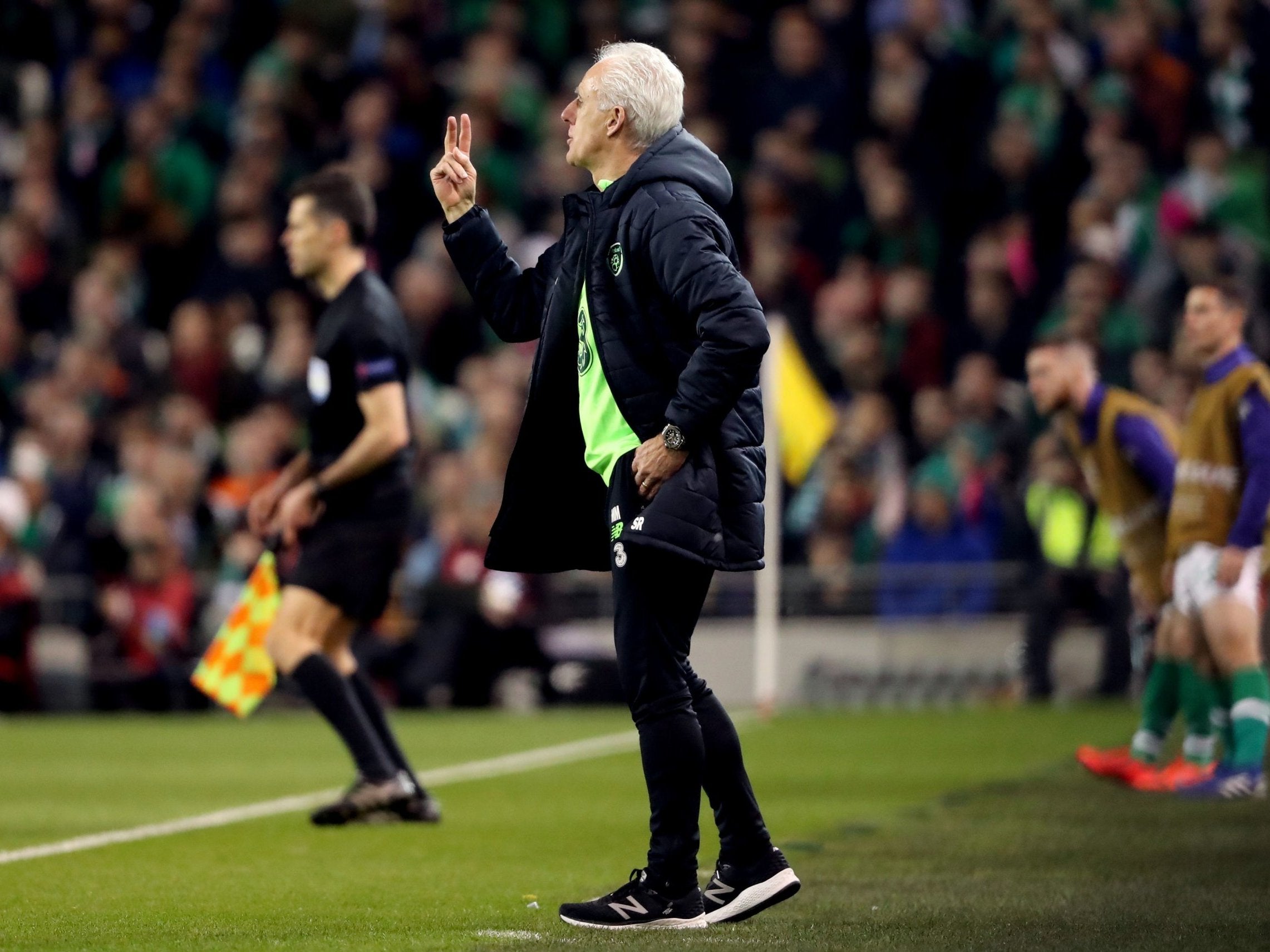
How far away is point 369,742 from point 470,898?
6.92 feet

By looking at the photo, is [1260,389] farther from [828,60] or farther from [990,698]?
[828,60]

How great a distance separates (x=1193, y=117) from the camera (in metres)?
16.5

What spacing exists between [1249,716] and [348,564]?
3676mm

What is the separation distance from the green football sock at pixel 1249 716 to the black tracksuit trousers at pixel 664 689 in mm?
4067

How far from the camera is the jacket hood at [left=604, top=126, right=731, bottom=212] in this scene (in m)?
5.61

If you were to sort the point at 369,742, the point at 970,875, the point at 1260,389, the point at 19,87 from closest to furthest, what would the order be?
the point at 970,875 < the point at 369,742 < the point at 1260,389 < the point at 19,87

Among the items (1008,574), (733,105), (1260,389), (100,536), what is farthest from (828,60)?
(1260,389)

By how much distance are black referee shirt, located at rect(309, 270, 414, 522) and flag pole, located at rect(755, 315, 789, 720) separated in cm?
603

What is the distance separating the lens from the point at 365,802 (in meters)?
8.27

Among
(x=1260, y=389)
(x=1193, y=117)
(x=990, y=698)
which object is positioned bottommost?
(x=990, y=698)

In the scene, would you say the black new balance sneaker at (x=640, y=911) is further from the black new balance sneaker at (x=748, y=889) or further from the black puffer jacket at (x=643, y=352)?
the black puffer jacket at (x=643, y=352)

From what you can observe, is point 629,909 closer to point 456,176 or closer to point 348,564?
point 456,176

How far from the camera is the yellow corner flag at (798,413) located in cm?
1553

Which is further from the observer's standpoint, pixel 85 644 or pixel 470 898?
pixel 85 644
